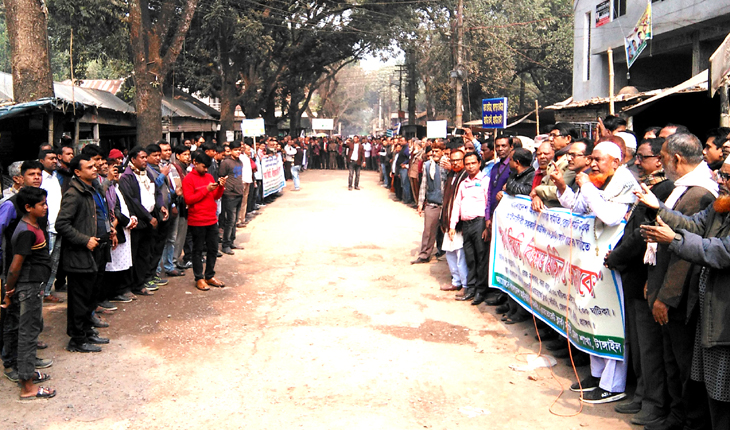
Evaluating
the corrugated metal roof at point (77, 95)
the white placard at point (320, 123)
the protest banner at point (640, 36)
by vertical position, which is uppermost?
the white placard at point (320, 123)

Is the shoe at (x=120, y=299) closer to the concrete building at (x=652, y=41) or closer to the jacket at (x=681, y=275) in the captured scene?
the jacket at (x=681, y=275)

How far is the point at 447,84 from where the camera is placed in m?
38.5

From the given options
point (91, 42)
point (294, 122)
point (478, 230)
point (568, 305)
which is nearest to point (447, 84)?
point (294, 122)

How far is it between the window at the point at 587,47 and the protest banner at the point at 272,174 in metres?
11.0

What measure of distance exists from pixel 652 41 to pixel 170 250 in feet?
47.0

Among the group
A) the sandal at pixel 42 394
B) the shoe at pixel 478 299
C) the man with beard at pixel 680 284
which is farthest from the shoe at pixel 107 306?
the man with beard at pixel 680 284

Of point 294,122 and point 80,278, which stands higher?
point 294,122

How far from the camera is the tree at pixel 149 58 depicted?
47.9 ft

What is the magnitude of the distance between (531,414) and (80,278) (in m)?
4.22

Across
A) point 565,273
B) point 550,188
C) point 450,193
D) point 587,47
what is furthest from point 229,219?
point 587,47

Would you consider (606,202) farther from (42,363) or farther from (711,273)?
(42,363)

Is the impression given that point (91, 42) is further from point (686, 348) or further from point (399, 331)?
point (686, 348)

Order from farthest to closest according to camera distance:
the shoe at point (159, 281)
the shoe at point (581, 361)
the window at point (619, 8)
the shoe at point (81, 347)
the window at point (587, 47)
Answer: the window at point (587, 47) → the window at point (619, 8) → the shoe at point (159, 281) → the shoe at point (81, 347) → the shoe at point (581, 361)

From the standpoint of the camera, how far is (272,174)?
19.3 metres
